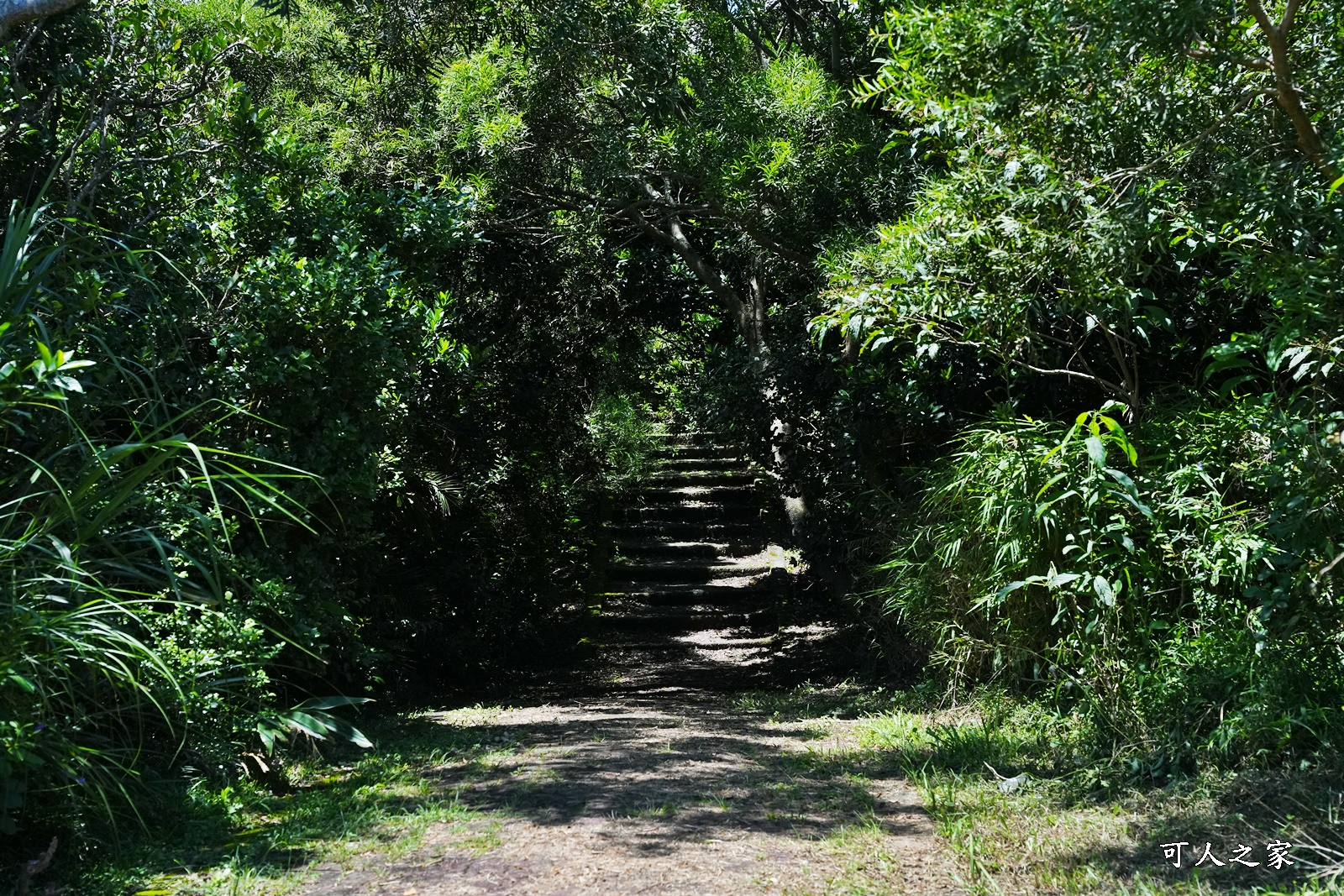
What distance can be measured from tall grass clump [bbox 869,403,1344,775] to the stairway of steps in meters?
4.31

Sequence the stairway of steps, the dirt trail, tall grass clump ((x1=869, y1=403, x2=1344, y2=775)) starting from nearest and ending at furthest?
the dirt trail → tall grass clump ((x1=869, y1=403, x2=1344, y2=775)) → the stairway of steps

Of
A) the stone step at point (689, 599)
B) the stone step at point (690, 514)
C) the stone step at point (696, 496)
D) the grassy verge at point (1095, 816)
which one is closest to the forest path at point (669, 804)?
the grassy verge at point (1095, 816)

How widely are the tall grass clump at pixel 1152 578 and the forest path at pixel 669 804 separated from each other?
3.09ft

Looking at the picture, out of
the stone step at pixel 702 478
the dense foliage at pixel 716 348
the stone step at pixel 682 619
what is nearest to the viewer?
the dense foliage at pixel 716 348

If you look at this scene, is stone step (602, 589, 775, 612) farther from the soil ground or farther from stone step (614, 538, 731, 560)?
the soil ground

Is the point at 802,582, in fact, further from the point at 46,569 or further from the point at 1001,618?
the point at 46,569

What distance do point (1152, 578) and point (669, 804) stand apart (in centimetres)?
238

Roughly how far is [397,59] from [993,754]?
6373 millimetres

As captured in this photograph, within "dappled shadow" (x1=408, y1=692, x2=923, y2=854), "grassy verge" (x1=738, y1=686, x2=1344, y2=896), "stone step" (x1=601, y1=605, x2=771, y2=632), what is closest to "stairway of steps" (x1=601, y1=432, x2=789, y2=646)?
"stone step" (x1=601, y1=605, x2=771, y2=632)

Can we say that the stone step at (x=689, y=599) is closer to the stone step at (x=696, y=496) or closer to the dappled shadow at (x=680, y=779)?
the stone step at (x=696, y=496)

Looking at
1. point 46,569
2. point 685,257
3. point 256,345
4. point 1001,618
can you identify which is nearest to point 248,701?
point 46,569

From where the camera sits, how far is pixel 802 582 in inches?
400

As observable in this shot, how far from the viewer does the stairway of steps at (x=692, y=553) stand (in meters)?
11.3

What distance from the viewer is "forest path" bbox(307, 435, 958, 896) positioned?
3443 millimetres
